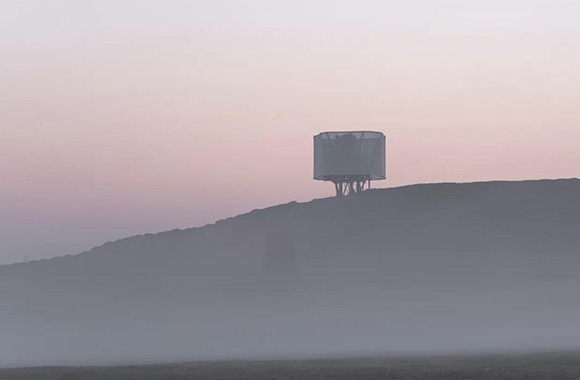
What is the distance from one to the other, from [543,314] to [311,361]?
7691 cm

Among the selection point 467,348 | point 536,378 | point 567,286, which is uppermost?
point 567,286

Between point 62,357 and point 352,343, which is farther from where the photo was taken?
point 62,357

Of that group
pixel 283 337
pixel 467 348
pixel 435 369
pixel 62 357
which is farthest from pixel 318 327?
pixel 435 369

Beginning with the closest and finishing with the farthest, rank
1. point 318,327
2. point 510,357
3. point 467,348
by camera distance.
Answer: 1. point 510,357
2. point 467,348
3. point 318,327

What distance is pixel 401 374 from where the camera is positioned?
91438mm

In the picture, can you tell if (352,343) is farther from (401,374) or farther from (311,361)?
(401,374)

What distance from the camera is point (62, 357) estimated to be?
178875mm

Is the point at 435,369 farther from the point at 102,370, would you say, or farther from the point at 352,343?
the point at 352,343

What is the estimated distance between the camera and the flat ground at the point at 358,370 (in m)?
88.5

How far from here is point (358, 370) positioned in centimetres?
9662

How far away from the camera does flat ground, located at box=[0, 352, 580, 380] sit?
3484 inches

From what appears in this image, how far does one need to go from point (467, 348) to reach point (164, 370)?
45.8 meters

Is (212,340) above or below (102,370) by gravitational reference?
above

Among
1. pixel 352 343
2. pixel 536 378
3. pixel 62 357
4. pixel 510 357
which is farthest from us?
→ pixel 62 357
